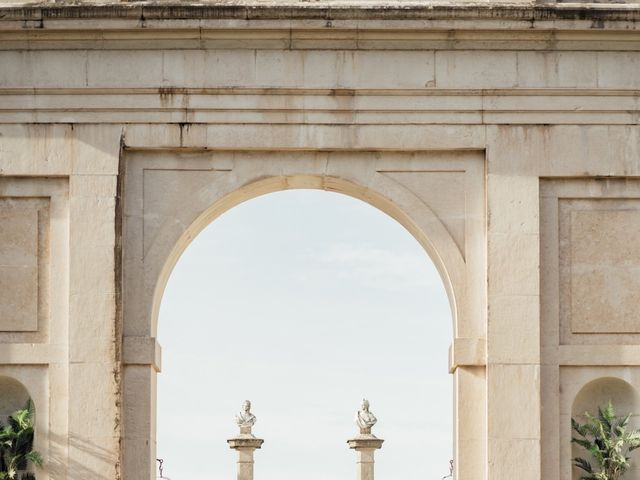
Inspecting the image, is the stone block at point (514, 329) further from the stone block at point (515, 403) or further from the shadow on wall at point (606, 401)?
the shadow on wall at point (606, 401)

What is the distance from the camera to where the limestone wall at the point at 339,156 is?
2355 cm

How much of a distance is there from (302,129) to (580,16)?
12.8 feet

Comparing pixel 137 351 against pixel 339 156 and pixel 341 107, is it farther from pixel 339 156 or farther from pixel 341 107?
pixel 341 107

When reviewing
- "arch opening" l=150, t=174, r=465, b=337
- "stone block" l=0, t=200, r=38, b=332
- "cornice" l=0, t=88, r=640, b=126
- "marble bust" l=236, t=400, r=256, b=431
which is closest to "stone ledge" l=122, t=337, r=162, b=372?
"arch opening" l=150, t=174, r=465, b=337

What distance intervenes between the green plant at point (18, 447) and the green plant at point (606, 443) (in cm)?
696

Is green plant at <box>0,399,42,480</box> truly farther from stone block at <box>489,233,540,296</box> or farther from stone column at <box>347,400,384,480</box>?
stone column at <box>347,400,384,480</box>

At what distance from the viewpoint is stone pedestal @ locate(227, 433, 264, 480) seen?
119 ft

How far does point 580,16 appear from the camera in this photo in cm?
2364

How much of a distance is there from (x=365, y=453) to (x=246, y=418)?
2455 mm

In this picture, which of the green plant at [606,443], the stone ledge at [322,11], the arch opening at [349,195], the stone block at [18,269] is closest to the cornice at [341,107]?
the arch opening at [349,195]

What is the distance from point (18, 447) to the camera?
23.3 m

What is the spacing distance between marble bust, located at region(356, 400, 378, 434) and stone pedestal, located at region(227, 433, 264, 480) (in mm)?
1977

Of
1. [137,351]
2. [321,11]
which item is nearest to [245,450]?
[137,351]

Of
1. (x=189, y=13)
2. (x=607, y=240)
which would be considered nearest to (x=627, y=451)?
(x=607, y=240)
